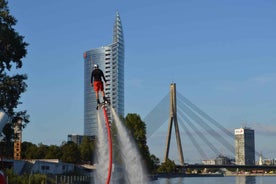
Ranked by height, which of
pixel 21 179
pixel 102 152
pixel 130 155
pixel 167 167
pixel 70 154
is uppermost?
pixel 102 152

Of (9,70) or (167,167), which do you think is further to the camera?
(167,167)

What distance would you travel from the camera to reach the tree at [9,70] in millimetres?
37250

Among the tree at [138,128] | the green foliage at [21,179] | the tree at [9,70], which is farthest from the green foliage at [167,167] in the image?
the tree at [9,70]

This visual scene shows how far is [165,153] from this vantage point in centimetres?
15825

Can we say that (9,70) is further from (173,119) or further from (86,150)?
(173,119)

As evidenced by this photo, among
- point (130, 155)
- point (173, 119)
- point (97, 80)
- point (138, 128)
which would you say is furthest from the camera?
point (173, 119)

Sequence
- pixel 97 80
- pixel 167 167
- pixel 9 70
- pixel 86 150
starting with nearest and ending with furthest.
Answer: pixel 97 80, pixel 9 70, pixel 86 150, pixel 167 167

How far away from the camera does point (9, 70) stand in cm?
3847

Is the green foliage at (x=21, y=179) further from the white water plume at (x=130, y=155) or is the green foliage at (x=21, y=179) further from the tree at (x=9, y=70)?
the white water plume at (x=130, y=155)

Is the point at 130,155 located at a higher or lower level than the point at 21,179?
higher

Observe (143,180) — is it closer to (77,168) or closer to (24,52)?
(24,52)

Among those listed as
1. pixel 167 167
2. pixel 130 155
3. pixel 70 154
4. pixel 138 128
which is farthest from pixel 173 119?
pixel 130 155

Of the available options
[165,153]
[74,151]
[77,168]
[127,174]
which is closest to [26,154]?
[74,151]

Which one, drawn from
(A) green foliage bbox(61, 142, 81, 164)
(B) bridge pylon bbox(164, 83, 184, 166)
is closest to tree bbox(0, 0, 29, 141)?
(A) green foliage bbox(61, 142, 81, 164)
